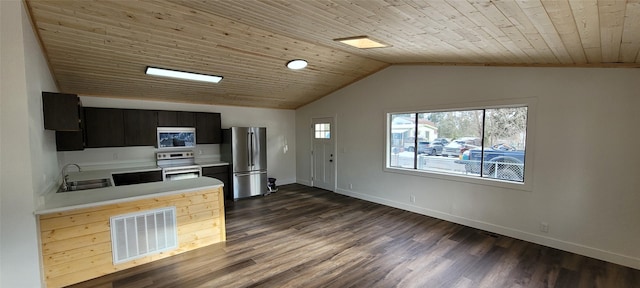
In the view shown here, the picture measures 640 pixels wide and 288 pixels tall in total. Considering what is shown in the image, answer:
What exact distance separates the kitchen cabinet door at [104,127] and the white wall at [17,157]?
2693 millimetres

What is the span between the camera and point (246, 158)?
20.0 ft

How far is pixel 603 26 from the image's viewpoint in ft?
6.17

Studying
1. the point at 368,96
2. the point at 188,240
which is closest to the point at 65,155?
the point at 188,240

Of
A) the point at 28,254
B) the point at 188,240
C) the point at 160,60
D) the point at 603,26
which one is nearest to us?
the point at 603,26

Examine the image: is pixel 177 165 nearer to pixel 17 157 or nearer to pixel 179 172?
pixel 179 172

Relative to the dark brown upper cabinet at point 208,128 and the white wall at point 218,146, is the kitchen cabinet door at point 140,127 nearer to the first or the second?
the white wall at point 218,146

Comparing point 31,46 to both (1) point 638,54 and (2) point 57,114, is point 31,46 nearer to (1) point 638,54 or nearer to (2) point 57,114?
(2) point 57,114

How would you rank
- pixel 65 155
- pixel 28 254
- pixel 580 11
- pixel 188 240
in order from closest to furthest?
pixel 580 11, pixel 28 254, pixel 188 240, pixel 65 155

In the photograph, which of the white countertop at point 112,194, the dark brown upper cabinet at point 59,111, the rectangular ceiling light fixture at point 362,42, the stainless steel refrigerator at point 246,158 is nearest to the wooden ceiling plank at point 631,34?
the rectangular ceiling light fixture at point 362,42

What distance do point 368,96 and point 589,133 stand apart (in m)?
3.43

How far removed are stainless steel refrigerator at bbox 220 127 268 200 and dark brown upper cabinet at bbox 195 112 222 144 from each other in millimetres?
177

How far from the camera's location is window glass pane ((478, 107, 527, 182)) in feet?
12.3

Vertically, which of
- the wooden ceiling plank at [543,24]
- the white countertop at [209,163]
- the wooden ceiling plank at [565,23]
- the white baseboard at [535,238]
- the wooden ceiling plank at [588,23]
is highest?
the wooden ceiling plank at [543,24]

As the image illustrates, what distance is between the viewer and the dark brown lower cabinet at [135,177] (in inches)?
181
